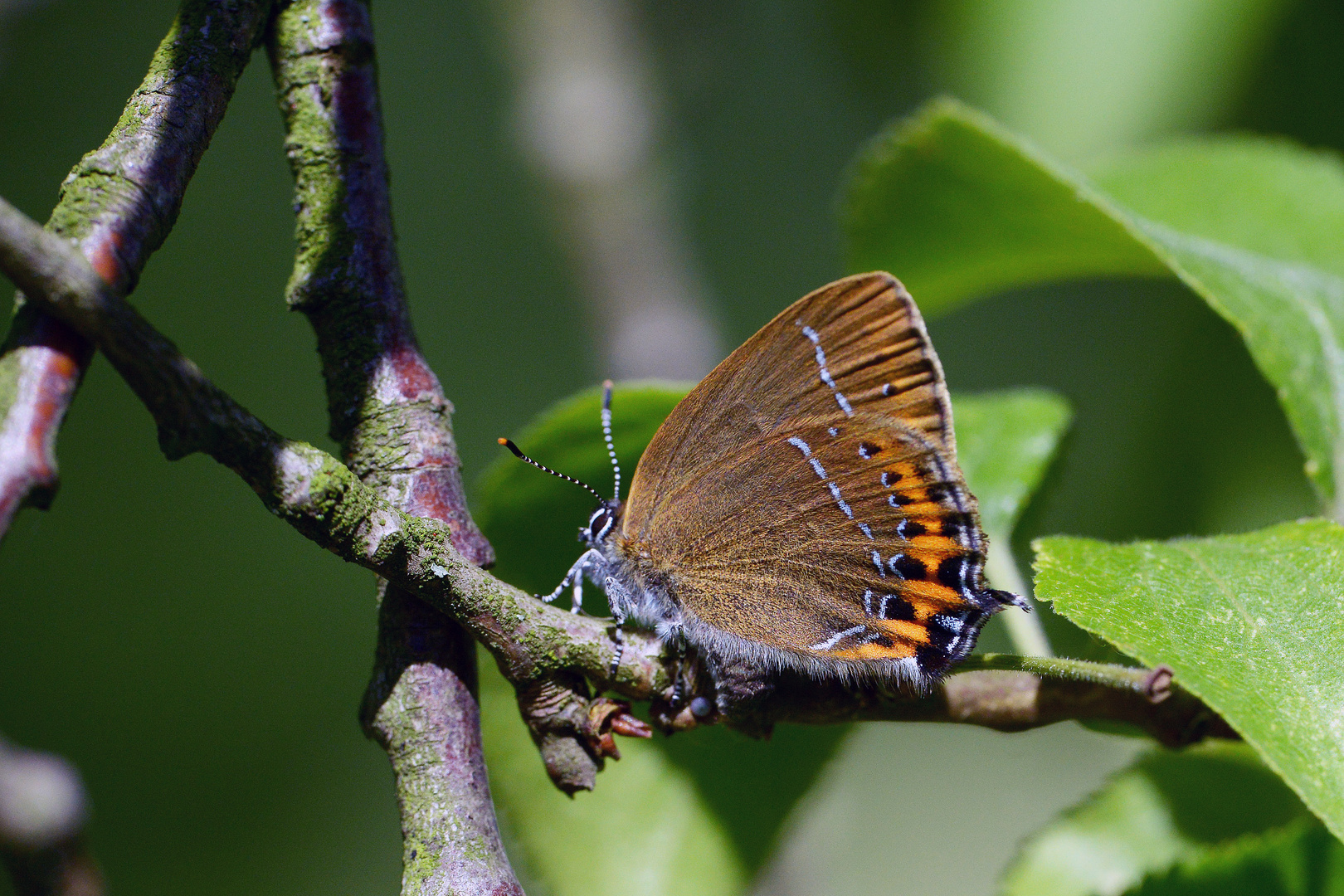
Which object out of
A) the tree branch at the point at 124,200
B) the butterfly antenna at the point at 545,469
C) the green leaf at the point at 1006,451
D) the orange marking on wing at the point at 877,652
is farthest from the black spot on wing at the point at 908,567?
the tree branch at the point at 124,200

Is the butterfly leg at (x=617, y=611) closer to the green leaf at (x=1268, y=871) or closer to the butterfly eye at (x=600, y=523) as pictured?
the butterfly eye at (x=600, y=523)

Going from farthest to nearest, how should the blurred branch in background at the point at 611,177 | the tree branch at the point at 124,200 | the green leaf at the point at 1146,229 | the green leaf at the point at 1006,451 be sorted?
the blurred branch in background at the point at 611,177 < the green leaf at the point at 1006,451 < the green leaf at the point at 1146,229 < the tree branch at the point at 124,200

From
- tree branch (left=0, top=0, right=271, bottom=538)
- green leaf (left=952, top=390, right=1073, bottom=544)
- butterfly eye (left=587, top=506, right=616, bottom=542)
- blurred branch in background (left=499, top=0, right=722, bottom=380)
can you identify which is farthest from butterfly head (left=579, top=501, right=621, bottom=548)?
blurred branch in background (left=499, top=0, right=722, bottom=380)

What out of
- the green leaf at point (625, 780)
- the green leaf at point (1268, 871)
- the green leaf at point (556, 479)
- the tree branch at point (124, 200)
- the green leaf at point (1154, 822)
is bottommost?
the green leaf at point (1154, 822)

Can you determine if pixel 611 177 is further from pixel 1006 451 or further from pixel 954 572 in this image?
pixel 954 572

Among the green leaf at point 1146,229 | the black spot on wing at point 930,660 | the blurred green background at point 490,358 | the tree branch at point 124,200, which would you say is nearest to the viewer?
the tree branch at point 124,200

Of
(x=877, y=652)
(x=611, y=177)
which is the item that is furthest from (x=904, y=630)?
(x=611, y=177)

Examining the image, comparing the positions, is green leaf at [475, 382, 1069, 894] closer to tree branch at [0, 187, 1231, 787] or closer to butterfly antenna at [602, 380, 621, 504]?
butterfly antenna at [602, 380, 621, 504]
